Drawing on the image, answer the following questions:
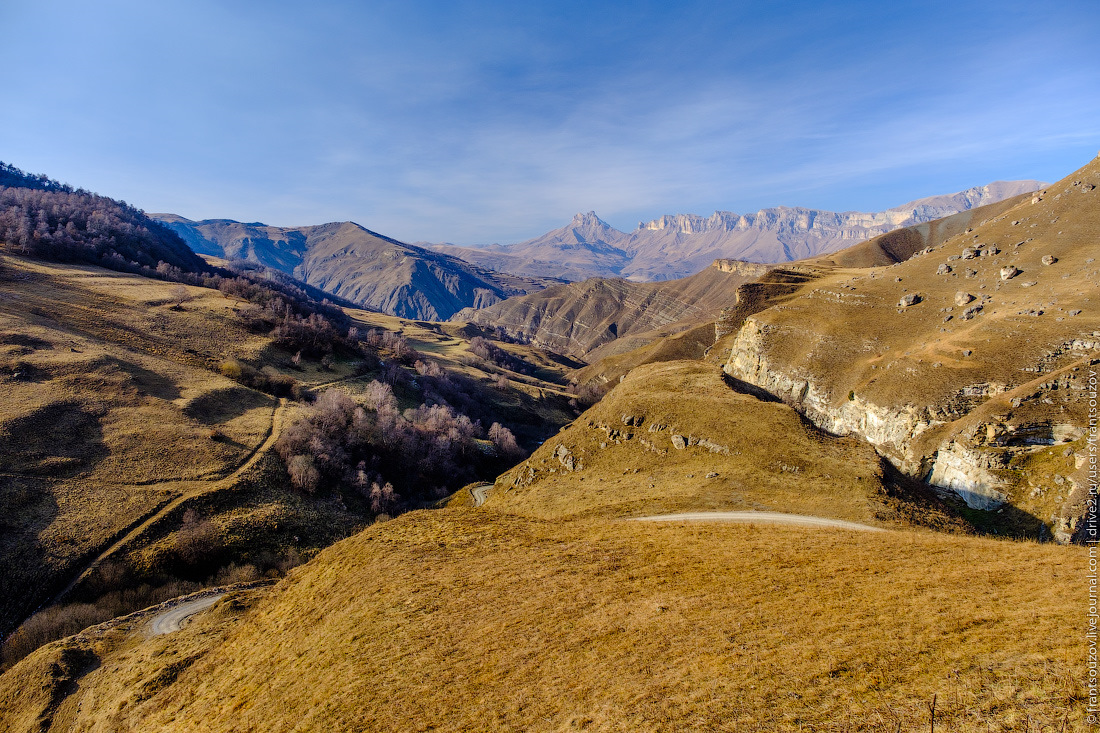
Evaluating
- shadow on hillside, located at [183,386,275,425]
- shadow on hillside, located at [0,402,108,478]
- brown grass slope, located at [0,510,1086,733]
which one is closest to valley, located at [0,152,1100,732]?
brown grass slope, located at [0,510,1086,733]

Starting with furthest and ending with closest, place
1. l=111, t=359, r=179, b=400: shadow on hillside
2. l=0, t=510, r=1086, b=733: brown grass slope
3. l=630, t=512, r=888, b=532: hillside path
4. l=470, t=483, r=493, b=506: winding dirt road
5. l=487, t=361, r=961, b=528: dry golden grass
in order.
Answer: l=111, t=359, r=179, b=400: shadow on hillside < l=470, t=483, r=493, b=506: winding dirt road < l=487, t=361, r=961, b=528: dry golden grass < l=630, t=512, r=888, b=532: hillside path < l=0, t=510, r=1086, b=733: brown grass slope

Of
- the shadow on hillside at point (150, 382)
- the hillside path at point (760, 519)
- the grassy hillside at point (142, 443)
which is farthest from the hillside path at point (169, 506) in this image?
the hillside path at point (760, 519)

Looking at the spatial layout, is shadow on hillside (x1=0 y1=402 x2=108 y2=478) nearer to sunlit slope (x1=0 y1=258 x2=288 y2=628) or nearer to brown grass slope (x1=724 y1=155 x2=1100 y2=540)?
sunlit slope (x1=0 y1=258 x2=288 y2=628)

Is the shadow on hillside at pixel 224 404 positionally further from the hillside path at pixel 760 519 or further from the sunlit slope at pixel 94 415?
the hillside path at pixel 760 519

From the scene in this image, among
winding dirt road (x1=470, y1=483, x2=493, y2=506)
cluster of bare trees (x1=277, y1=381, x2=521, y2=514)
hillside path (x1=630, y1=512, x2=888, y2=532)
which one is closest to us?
hillside path (x1=630, y1=512, x2=888, y2=532)

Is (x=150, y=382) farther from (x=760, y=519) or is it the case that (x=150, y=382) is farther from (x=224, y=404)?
(x=760, y=519)

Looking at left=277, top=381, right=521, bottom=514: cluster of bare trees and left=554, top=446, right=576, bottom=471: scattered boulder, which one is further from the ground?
left=554, top=446, right=576, bottom=471: scattered boulder

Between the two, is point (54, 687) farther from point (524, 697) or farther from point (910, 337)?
point (910, 337)
